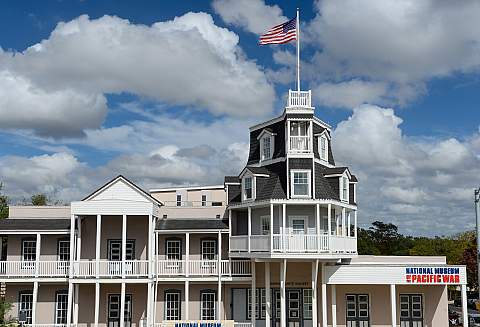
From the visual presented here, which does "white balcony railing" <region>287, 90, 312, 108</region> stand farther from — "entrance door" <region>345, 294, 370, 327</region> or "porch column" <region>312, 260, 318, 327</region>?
"entrance door" <region>345, 294, 370, 327</region>

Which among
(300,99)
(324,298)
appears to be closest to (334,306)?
(324,298)

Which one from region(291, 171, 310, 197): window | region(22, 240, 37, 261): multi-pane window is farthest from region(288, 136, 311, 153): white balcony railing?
region(22, 240, 37, 261): multi-pane window

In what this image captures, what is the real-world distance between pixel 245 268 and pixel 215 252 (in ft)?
8.02

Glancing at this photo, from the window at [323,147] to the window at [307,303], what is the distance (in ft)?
26.2

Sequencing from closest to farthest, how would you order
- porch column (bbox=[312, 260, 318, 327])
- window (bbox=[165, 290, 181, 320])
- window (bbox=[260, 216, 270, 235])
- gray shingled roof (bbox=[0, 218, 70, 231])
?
porch column (bbox=[312, 260, 318, 327]) → gray shingled roof (bbox=[0, 218, 70, 231]) → window (bbox=[260, 216, 270, 235]) → window (bbox=[165, 290, 181, 320])

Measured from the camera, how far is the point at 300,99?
3125 cm

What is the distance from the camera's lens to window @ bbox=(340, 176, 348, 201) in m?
31.1

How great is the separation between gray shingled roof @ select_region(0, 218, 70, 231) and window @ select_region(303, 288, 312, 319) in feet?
47.3

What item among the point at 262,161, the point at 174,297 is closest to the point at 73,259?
the point at 174,297

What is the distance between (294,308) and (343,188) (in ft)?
25.3

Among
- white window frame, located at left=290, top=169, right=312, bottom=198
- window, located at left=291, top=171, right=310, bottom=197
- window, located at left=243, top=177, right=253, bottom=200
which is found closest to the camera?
white window frame, located at left=290, top=169, right=312, bottom=198

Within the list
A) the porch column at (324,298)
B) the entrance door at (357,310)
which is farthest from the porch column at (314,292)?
the entrance door at (357,310)

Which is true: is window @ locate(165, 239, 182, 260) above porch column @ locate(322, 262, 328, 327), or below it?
above

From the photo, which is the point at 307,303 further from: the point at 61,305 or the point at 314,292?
the point at 61,305
